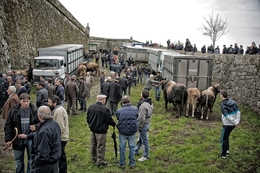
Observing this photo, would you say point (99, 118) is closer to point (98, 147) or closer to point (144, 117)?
point (98, 147)

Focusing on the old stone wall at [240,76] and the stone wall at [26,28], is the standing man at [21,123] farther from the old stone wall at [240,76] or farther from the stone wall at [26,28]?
the stone wall at [26,28]

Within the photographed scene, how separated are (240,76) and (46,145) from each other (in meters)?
13.0

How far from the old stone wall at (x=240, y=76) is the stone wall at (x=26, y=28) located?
1410cm

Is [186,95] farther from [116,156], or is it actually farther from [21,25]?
[21,25]

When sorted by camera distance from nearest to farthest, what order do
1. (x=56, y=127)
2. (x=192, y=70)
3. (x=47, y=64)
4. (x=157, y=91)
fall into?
1. (x=56, y=127)
2. (x=192, y=70)
3. (x=157, y=91)
4. (x=47, y=64)

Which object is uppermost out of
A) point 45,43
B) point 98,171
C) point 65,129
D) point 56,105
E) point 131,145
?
point 45,43

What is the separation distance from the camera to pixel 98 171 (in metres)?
6.38

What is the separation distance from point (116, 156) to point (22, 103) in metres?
3.18

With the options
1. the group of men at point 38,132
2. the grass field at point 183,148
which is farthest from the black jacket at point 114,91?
the group of men at point 38,132

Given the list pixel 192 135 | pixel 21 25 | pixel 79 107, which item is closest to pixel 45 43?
pixel 21 25

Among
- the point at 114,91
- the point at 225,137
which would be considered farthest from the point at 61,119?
the point at 114,91

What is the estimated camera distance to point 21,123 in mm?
5211

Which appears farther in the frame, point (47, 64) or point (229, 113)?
point (47, 64)

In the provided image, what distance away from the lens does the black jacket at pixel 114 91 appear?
34.5ft
